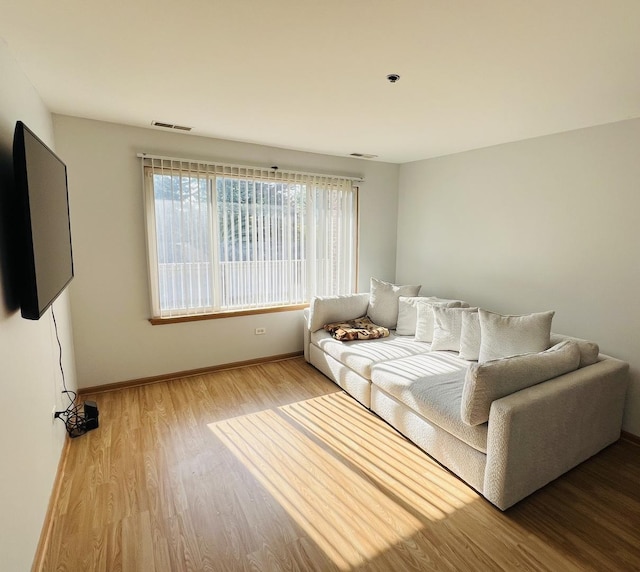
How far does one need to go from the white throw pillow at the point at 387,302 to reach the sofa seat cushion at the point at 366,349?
0.77ft

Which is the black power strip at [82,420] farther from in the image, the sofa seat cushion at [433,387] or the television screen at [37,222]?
the sofa seat cushion at [433,387]

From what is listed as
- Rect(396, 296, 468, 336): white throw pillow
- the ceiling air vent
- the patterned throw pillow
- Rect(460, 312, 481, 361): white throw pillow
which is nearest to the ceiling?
the ceiling air vent

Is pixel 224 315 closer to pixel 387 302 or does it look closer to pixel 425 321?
pixel 387 302

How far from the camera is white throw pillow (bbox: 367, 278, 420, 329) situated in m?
4.07

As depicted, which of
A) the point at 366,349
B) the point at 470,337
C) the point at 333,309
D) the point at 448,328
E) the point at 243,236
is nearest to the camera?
the point at 470,337

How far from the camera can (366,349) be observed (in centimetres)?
341

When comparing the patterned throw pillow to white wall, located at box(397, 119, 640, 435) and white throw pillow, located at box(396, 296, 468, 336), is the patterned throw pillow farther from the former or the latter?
white wall, located at box(397, 119, 640, 435)

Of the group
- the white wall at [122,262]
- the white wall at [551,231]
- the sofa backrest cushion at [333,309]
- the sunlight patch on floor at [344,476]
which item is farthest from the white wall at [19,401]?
the white wall at [551,231]

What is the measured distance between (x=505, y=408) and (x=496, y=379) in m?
0.17

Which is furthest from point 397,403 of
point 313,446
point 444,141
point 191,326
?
point 444,141

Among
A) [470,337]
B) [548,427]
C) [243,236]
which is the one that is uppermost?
[243,236]

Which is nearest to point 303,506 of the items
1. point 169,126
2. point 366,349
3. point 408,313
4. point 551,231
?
point 366,349

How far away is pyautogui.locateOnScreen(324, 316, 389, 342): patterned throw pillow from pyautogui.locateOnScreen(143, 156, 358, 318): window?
58 centimetres

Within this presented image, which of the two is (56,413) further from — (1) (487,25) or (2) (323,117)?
(1) (487,25)
